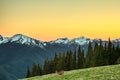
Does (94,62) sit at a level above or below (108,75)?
below

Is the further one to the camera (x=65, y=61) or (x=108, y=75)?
(x=65, y=61)

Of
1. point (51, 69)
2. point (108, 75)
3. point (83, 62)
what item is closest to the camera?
point (108, 75)

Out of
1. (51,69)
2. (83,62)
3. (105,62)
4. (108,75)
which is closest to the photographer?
(108,75)

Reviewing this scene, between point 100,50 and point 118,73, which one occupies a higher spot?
point 118,73

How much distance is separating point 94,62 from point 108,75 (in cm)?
7068

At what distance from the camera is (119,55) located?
332 ft

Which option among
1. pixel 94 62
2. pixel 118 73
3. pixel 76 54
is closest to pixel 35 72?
pixel 76 54

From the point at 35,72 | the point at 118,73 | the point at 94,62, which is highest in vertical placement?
the point at 118,73

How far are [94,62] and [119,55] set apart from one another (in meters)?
7.25

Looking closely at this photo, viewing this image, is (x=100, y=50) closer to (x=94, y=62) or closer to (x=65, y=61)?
(x=94, y=62)

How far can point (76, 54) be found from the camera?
122875mm

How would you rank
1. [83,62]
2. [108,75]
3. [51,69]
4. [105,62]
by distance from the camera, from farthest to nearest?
[51,69] < [83,62] < [105,62] < [108,75]

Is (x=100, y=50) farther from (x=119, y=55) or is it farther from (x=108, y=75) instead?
(x=108, y=75)

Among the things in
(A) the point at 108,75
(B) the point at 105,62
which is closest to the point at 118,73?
(A) the point at 108,75
